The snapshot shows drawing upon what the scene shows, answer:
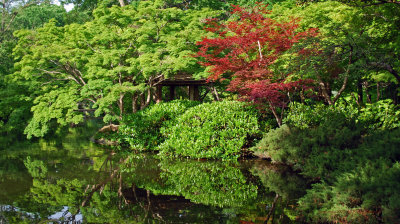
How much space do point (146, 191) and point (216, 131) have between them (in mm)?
4037

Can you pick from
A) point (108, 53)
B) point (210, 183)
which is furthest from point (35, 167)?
point (210, 183)

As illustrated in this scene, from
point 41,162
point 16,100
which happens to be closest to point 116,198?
point 41,162

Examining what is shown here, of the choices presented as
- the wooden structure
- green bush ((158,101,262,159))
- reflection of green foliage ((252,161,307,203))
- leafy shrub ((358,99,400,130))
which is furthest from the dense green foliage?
the wooden structure

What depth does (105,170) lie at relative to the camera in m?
9.30

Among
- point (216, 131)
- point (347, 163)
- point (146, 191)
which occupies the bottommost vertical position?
point (146, 191)

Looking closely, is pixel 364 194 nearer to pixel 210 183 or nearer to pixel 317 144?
pixel 317 144

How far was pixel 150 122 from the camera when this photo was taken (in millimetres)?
12555

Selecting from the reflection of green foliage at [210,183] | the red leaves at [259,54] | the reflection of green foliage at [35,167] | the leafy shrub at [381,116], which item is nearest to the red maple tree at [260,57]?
the red leaves at [259,54]

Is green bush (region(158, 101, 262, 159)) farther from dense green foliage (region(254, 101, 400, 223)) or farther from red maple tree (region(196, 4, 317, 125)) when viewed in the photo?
dense green foliage (region(254, 101, 400, 223))

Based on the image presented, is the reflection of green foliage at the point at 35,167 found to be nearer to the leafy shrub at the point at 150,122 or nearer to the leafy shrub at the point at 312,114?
the leafy shrub at the point at 150,122

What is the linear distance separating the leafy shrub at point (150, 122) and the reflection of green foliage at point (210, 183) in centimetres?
225

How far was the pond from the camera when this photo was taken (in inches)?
219

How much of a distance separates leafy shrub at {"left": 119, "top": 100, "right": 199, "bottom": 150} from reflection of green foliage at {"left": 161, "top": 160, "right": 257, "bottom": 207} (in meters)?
2.25

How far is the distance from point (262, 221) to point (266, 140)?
4270 millimetres
